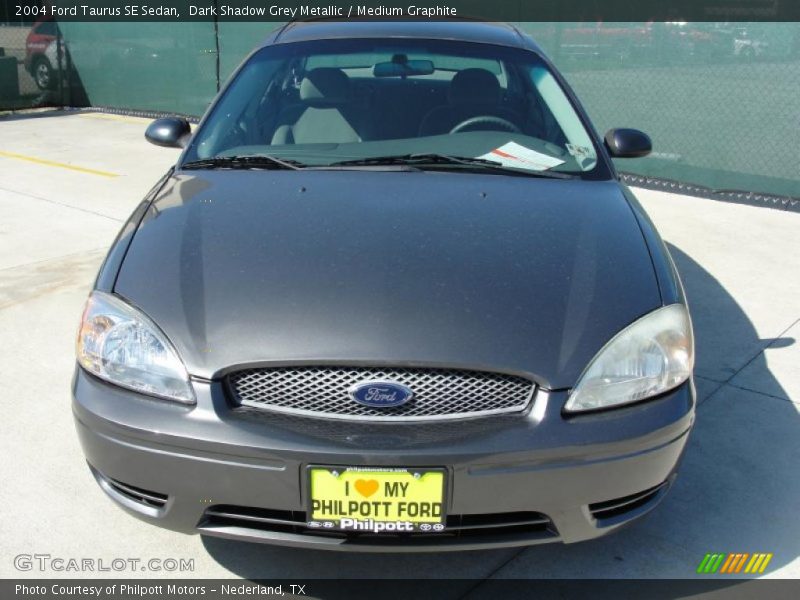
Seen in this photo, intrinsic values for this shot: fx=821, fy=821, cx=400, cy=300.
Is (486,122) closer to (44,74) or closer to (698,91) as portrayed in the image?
(698,91)

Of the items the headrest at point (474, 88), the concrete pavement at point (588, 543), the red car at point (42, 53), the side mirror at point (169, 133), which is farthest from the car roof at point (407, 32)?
the red car at point (42, 53)

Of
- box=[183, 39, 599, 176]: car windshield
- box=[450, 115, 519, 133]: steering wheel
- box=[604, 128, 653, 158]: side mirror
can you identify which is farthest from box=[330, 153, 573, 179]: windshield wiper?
box=[604, 128, 653, 158]: side mirror

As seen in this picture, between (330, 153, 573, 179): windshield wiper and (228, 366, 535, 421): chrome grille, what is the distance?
125 centimetres

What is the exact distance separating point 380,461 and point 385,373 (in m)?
0.23

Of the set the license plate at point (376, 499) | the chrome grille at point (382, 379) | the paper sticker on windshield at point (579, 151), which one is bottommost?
the license plate at point (376, 499)

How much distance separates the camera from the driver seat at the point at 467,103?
3482mm

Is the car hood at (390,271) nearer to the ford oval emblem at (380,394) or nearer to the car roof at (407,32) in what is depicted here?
the ford oval emblem at (380,394)

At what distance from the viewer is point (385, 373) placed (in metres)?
2.10

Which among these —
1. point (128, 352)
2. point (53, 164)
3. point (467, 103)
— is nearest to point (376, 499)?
point (128, 352)

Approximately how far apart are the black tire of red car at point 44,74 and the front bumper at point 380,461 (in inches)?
530

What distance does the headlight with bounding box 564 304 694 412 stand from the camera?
84.2 inches

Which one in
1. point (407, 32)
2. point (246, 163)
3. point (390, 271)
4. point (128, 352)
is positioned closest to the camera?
point (128, 352)

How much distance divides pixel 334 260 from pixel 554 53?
7.44 m

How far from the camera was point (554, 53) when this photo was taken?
9125 millimetres
